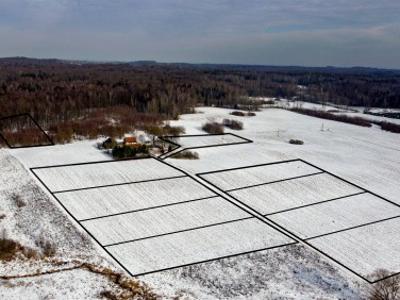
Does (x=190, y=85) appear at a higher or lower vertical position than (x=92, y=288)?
higher

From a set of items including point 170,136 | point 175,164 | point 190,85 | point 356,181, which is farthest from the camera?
point 190,85

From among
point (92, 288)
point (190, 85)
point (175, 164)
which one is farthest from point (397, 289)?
point (190, 85)

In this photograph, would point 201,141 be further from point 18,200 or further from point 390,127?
point 390,127

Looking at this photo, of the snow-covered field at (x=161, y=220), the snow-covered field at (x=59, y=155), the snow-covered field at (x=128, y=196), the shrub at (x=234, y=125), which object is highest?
the shrub at (x=234, y=125)

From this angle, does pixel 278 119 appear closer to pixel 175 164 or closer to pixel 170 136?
pixel 170 136

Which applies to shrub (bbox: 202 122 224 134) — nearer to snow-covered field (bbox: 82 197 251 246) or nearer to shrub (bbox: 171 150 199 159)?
shrub (bbox: 171 150 199 159)

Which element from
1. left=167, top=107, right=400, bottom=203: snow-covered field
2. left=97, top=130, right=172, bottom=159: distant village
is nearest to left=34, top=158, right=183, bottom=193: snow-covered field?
left=97, top=130, right=172, bottom=159: distant village

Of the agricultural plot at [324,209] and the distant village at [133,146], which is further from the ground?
the distant village at [133,146]

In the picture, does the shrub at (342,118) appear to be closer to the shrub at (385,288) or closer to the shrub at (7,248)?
the shrub at (385,288)

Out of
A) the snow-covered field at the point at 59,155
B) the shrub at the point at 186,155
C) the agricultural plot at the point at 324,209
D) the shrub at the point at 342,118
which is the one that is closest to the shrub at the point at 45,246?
the agricultural plot at the point at 324,209
